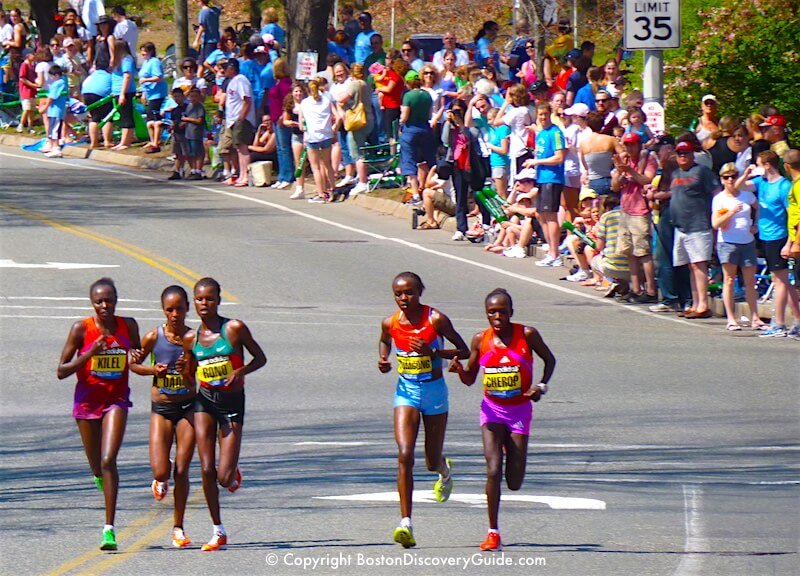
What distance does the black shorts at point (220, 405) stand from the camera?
993 centimetres

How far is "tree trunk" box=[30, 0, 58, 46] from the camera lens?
43.0 m

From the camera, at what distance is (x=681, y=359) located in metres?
16.8

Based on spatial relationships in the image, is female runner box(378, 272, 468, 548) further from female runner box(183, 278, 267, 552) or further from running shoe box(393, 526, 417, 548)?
female runner box(183, 278, 267, 552)

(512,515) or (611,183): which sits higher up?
(611,183)

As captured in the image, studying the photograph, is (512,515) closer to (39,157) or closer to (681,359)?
(681,359)

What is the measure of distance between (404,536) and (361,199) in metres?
18.0

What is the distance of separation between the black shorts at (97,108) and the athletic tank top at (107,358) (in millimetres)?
23812

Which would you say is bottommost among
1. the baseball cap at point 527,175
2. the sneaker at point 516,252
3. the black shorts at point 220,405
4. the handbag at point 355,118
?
the sneaker at point 516,252

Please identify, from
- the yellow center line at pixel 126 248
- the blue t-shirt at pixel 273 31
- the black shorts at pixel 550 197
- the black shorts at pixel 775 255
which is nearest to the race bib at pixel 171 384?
the black shorts at pixel 775 255

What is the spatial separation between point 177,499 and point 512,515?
7.84 ft

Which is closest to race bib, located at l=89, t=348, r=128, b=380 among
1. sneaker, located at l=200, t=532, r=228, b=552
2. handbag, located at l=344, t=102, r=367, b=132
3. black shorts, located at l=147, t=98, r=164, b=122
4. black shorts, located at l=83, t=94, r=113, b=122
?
sneaker, located at l=200, t=532, r=228, b=552

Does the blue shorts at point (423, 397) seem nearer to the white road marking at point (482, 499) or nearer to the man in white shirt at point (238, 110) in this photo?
the white road marking at point (482, 499)

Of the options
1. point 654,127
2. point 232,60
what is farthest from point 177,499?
point 232,60

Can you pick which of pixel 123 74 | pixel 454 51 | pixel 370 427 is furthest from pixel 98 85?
pixel 370 427
